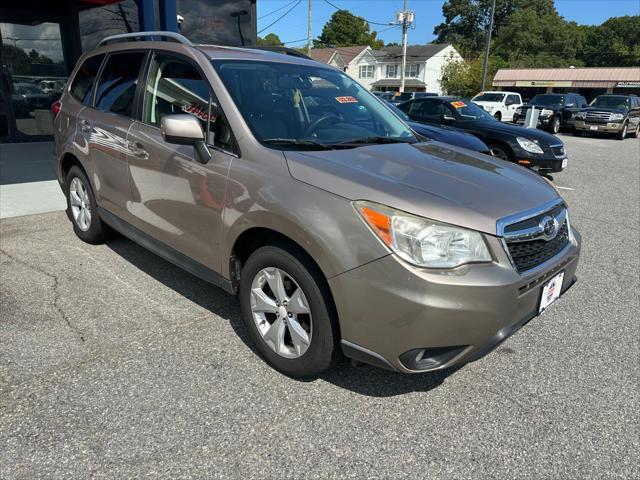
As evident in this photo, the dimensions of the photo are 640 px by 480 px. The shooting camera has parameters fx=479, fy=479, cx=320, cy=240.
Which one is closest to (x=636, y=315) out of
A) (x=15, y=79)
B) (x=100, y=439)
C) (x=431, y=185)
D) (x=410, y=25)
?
(x=431, y=185)

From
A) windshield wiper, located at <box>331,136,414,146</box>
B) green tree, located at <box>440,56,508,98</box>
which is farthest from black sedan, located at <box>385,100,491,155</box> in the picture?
green tree, located at <box>440,56,508,98</box>

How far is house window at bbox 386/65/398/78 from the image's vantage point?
224 ft

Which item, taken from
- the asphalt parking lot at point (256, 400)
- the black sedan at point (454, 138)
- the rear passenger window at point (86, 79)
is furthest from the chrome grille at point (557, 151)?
the rear passenger window at point (86, 79)

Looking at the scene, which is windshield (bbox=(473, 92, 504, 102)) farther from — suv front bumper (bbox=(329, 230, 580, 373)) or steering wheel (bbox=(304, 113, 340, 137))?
suv front bumper (bbox=(329, 230, 580, 373))

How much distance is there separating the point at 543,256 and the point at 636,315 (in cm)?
180

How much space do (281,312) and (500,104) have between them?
24.8m

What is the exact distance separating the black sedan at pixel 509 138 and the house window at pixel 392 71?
62849 millimetres

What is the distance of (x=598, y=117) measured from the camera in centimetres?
2005

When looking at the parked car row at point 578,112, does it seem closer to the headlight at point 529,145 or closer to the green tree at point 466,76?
the headlight at point 529,145

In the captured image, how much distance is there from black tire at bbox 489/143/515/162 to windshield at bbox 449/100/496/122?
913 mm

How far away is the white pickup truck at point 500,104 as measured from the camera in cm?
2403

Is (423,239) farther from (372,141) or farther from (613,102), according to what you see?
(613,102)

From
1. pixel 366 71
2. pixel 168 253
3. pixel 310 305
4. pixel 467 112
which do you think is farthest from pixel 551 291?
pixel 366 71

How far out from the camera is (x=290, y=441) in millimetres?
2279
